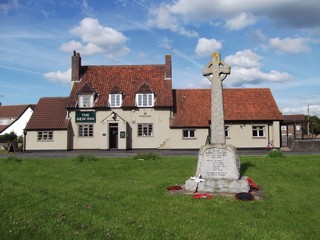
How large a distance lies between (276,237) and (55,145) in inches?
1428

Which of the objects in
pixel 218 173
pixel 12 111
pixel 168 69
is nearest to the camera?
pixel 218 173

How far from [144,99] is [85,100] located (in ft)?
22.8

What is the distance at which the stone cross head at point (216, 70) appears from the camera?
13.2m

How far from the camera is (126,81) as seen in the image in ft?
141

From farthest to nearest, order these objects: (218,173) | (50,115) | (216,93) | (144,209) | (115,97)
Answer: (50,115) < (115,97) < (216,93) < (218,173) < (144,209)

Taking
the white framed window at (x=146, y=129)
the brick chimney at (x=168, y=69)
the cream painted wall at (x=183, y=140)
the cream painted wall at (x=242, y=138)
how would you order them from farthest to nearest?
1. the brick chimney at (x=168, y=69)
2. the white framed window at (x=146, y=129)
3. the cream painted wall at (x=183, y=140)
4. the cream painted wall at (x=242, y=138)

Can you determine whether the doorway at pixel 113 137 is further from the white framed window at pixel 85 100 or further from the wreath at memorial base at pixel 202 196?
the wreath at memorial base at pixel 202 196

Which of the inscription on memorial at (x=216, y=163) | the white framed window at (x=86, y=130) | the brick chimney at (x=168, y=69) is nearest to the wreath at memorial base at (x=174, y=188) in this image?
the inscription on memorial at (x=216, y=163)

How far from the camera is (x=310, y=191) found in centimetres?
1191

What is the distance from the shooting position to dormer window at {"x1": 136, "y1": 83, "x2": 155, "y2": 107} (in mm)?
40625

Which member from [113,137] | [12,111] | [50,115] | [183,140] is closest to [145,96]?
[113,137]

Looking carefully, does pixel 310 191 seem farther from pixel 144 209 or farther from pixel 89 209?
pixel 89 209

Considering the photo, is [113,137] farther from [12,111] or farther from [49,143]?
[12,111]

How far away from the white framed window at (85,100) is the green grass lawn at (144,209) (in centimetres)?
2560
